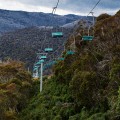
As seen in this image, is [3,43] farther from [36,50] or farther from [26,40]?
[36,50]

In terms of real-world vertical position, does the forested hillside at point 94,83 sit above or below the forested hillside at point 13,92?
above

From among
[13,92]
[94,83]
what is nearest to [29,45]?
[13,92]

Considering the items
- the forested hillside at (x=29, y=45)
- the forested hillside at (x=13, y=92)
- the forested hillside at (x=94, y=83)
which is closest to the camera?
the forested hillside at (x=94, y=83)

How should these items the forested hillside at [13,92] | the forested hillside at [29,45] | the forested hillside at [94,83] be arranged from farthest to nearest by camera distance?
the forested hillside at [29,45], the forested hillside at [13,92], the forested hillside at [94,83]

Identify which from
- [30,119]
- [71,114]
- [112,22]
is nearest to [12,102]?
[30,119]

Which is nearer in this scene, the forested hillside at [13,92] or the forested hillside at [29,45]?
the forested hillside at [13,92]

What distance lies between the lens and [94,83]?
75.8 feet

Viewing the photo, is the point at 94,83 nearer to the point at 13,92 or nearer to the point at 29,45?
the point at 13,92

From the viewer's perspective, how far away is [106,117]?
2075cm

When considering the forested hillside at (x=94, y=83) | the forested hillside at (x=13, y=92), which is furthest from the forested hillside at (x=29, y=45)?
the forested hillside at (x=94, y=83)

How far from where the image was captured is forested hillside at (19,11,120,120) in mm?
20875

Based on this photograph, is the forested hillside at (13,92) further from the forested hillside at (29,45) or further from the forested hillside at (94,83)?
the forested hillside at (29,45)

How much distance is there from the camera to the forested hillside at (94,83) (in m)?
20.9

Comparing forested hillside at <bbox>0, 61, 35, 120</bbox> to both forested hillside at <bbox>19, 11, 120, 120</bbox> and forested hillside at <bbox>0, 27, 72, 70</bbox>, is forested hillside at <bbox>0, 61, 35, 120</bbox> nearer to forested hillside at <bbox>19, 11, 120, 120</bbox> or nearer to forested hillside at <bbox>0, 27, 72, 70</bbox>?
forested hillside at <bbox>19, 11, 120, 120</bbox>
